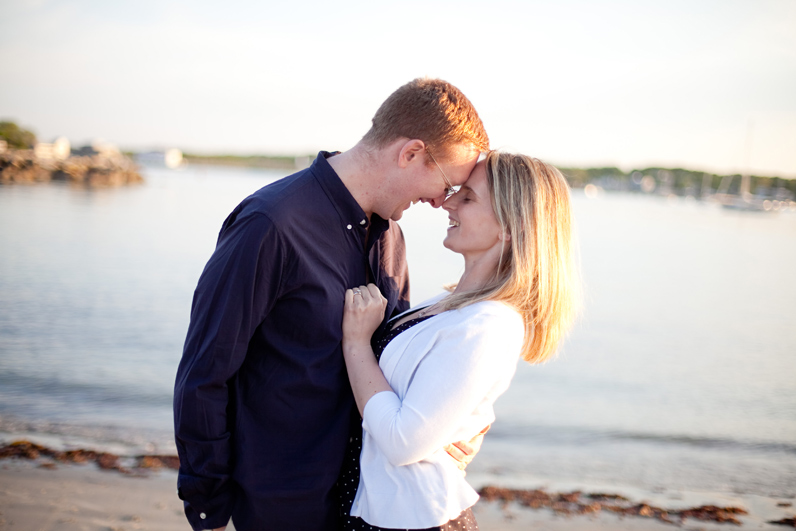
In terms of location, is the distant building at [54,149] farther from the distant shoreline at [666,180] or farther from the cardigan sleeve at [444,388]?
the cardigan sleeve at [444,388]

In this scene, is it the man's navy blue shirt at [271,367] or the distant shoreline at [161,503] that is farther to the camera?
the distant shoreline at [161,503]

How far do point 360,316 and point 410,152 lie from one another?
0.70m

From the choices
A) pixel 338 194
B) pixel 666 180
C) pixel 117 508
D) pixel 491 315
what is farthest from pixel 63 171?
pixel 666 180

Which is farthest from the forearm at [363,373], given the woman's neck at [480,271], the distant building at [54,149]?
the distant building at [54,149]

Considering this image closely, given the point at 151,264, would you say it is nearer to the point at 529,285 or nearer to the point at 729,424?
the point at 729,424

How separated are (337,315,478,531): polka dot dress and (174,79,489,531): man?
0.06 m

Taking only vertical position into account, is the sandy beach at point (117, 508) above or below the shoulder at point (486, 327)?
below

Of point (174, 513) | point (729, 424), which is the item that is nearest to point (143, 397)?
point (174, 513)

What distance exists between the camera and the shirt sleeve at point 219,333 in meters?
1.85

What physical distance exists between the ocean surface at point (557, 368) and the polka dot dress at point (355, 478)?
130 inches

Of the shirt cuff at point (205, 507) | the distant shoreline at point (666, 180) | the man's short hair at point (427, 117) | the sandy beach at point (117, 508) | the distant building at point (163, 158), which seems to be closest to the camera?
the shirt cuff at point (205, 507)

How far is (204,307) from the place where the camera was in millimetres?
1869

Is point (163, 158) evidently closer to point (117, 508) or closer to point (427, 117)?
point (117, 508)

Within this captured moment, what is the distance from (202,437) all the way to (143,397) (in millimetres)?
5276
